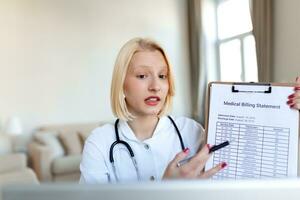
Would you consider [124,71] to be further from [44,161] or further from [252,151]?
[44,161]

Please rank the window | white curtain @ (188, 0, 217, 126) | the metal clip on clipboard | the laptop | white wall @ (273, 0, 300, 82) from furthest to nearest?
white curtain @ (188, 0, 217, 126), the window, white wall @ (273, 0, 300, 82), the metal clip on clipboard, the laptop

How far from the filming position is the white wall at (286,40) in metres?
3.12

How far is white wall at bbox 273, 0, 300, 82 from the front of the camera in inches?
123

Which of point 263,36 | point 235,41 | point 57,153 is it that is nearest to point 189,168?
point 263,36

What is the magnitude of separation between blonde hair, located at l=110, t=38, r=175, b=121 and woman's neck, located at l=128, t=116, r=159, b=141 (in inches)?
0.8

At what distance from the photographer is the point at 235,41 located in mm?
4625

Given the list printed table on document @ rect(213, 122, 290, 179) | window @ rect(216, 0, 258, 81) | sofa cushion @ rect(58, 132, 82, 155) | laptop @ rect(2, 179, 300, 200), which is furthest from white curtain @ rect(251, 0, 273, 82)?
laptop @ rect(2, 179, 300, 200)

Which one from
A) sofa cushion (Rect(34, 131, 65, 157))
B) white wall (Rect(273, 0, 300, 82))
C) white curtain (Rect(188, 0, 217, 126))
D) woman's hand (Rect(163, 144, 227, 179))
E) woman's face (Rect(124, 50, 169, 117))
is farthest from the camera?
white curtain (Rect(188, 0, 217, 126))

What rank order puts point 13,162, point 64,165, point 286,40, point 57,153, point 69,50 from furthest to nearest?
point 69,50, point 57,153, point 64,165, point 13,162, point 286,40

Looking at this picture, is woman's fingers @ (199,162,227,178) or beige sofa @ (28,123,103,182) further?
beige sofa @ (28,123,103,182)

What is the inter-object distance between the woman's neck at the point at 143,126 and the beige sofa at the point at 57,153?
2849 millimetres

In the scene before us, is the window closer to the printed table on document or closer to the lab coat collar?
the lab coat collar

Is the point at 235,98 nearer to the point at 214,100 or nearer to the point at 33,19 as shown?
the point at 214,100

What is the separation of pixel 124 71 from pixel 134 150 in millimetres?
202
